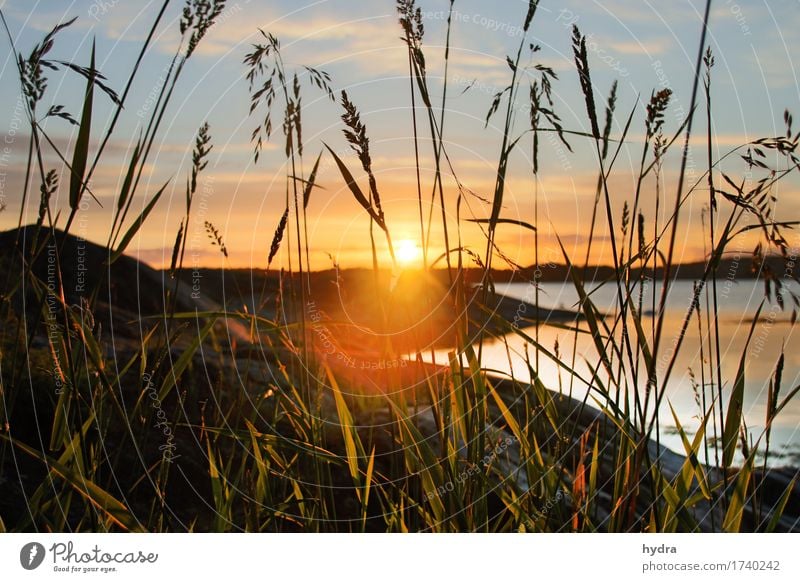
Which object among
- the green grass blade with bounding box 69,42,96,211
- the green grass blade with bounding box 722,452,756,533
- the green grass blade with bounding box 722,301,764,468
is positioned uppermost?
the green grass blade with bounding box 69,42,96,211

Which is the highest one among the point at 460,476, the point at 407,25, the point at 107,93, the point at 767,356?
the point at 407,25

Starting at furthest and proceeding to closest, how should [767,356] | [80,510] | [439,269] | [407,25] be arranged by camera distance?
1. [80,510]
2. [767,356]
3. [439,269]
4. [407,25]

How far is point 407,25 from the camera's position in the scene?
5.22ft

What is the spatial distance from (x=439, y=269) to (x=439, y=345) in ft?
0.59

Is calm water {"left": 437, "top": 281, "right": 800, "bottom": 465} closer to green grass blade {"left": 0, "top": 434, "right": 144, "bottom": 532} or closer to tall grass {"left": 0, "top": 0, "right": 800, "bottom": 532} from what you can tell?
tall grass {"left": 0, "top": 0, "right": 800, "bottom": 532}

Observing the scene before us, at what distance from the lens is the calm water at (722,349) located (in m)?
1.73

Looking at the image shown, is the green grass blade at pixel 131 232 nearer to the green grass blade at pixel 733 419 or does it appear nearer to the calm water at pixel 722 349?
the calm water at pixel 722 349

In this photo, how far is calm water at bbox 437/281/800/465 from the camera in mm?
1731

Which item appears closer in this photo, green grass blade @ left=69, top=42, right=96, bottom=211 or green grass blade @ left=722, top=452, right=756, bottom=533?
green grass blade @ left=69, top=42, right=96, bottom=211
